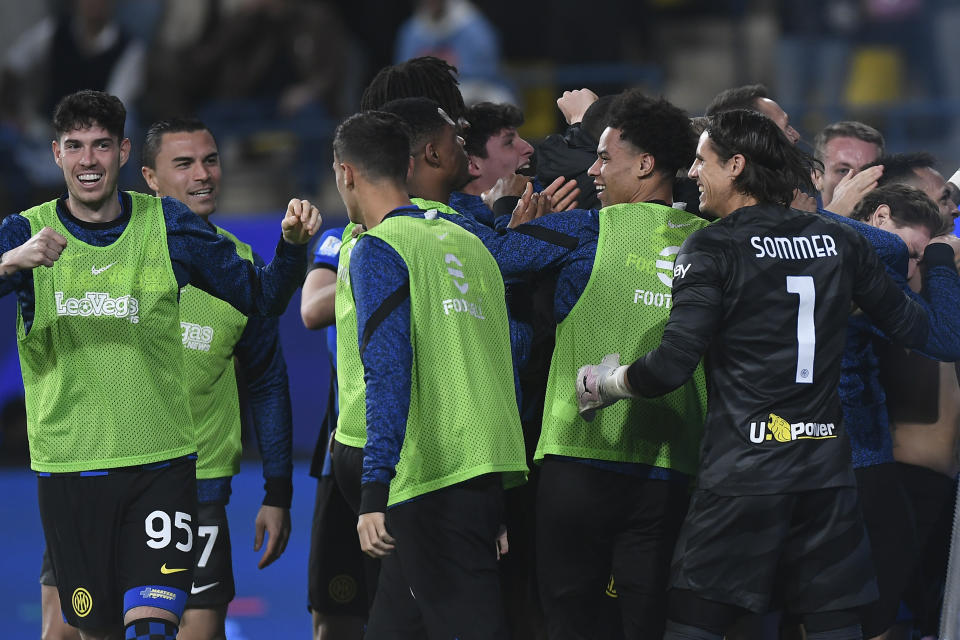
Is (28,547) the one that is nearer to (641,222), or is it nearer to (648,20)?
(641,222)

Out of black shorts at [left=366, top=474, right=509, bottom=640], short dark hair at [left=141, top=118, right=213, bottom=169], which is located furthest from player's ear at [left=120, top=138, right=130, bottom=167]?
black shorts at [left=366, top=474, right=509, bottom=640]

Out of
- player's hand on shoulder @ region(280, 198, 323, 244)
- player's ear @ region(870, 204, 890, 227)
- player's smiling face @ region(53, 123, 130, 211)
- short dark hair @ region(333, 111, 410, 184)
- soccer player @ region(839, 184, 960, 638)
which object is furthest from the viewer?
player's ear @ region(870, 204, 890, 227)

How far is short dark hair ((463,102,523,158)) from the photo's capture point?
5.82 meters

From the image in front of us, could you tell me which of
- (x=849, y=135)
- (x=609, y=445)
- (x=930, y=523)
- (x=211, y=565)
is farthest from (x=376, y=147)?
(x=930, y=523)

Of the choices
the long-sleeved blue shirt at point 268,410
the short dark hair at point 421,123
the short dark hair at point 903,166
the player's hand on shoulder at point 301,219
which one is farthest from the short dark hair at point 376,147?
the short dark hair at point 903,166

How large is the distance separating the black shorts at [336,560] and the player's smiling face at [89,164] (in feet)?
4.98

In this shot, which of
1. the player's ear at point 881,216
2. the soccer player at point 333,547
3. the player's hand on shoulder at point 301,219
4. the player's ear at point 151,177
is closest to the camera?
the player's hand on shoulder at point 301,219

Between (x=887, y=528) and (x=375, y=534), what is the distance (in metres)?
2.15

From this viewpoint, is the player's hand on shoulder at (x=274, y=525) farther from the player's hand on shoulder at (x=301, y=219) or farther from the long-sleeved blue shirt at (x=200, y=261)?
the player's hand on shoulder at (x=301, y=219)

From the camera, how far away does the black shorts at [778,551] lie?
4.36 metres

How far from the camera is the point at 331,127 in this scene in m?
13.5

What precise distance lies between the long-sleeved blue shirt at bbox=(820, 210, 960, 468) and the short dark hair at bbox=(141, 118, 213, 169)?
112 inches

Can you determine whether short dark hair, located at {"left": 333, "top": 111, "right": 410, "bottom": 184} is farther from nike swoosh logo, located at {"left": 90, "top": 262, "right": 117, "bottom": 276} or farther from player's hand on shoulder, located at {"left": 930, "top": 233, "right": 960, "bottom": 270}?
player's hand on shoulder, located at {"left": 930, "top": 233, "right": 960, "bottom": 270}

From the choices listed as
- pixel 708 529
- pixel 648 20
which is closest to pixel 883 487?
pixel 708 529
